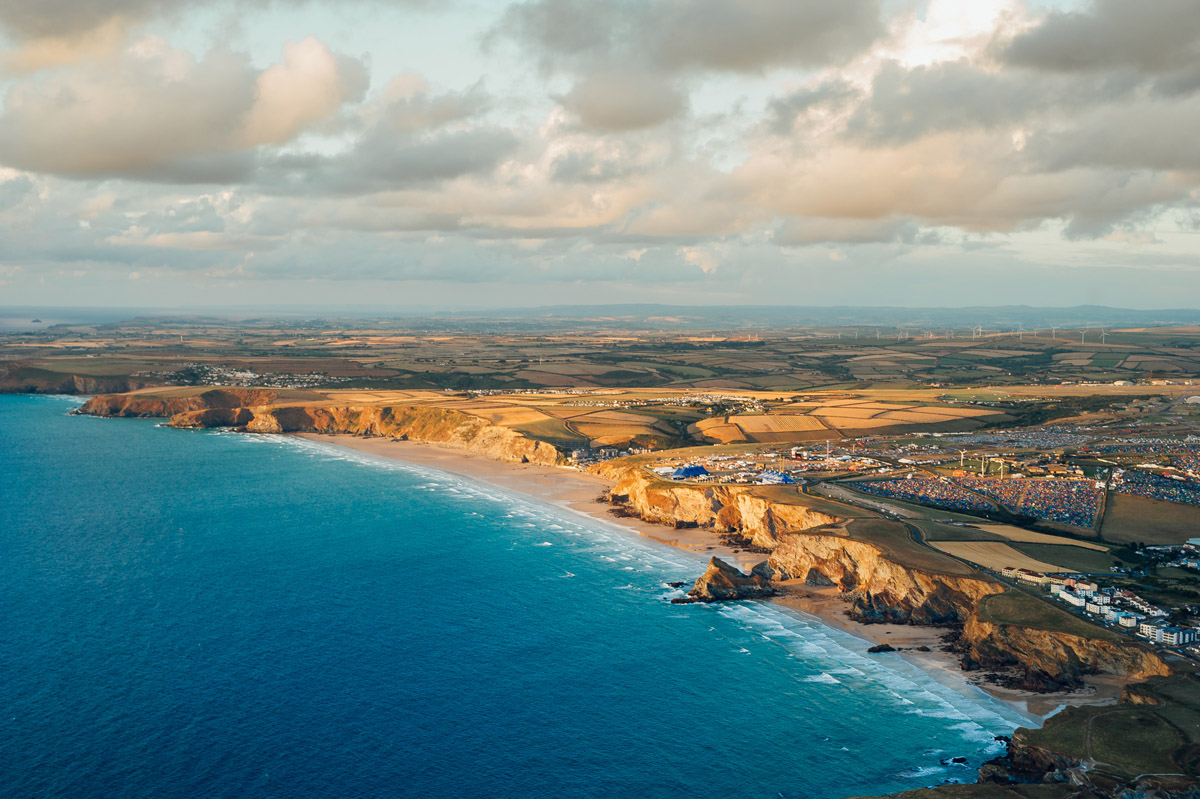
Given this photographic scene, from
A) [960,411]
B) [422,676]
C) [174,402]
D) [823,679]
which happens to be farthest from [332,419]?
[823,679]

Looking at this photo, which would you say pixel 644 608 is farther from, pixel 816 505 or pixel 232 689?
pixel 232 689

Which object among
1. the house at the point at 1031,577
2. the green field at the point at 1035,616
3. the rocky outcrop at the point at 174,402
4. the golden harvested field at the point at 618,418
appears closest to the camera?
the green field at the point at 1035,616

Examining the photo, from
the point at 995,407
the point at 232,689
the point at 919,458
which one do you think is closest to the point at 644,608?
the point at 232,689

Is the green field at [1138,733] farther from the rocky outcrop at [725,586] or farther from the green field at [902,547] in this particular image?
the rocky outcrop at [725,586]

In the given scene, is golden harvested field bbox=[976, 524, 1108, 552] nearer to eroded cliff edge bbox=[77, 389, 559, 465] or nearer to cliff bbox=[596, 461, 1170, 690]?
cliff bbox=[596, 461, 1170, 690]

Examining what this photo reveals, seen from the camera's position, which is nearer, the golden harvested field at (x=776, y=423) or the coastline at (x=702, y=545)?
the coastline at (x=702, y=545)

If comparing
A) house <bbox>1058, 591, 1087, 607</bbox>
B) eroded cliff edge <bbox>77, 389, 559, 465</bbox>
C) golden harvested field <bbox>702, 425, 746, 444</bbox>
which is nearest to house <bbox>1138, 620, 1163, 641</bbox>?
house <bbox>1058, 591, 1087, 607</bbox>

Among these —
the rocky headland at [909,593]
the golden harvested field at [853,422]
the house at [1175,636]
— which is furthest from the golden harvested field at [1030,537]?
the golden harvested field at [853,422]

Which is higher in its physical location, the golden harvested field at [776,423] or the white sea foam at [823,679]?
the golden harvested field at [776,423]
